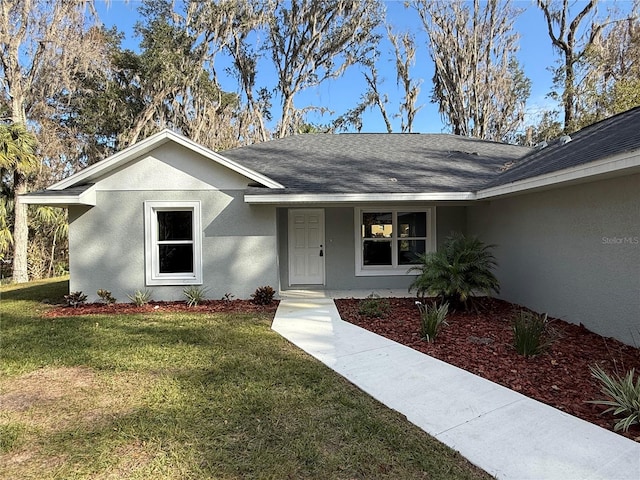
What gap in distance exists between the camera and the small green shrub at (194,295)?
802 centimetres

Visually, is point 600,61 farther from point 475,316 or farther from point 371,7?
point 475,316

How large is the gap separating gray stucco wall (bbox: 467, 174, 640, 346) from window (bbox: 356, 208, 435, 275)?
207cm

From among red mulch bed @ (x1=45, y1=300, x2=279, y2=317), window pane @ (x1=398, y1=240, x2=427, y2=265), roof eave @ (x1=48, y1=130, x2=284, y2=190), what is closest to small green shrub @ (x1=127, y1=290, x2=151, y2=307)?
red mulch bed @ (x1=45, y1=300, x2=279, y2=317)

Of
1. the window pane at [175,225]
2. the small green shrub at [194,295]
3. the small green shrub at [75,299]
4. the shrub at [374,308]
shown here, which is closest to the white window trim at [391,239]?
the shrub at [374,308]

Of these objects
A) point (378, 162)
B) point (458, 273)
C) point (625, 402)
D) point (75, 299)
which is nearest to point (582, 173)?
point (458, 273)

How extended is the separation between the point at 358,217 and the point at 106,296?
6240mm

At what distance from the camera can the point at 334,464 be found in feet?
8.80

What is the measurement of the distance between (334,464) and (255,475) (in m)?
0.57

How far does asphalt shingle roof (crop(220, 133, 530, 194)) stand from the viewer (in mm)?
8695

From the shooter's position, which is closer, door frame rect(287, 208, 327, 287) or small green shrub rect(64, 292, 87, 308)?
small green shrub rect(64, 292, 87, 308)

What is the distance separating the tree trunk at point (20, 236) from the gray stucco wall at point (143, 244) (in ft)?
24.3

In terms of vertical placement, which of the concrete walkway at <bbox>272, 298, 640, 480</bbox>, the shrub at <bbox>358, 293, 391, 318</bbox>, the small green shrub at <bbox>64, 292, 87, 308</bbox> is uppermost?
the small green shrub at <bbox>64, 292, 87, 308</bbox>

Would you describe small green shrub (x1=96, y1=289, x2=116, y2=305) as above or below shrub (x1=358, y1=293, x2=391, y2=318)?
above

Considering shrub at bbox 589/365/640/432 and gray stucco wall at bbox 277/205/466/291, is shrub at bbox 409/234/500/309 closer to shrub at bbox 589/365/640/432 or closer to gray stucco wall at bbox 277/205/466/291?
gray stucco wall at bbox 277/205/466/291
